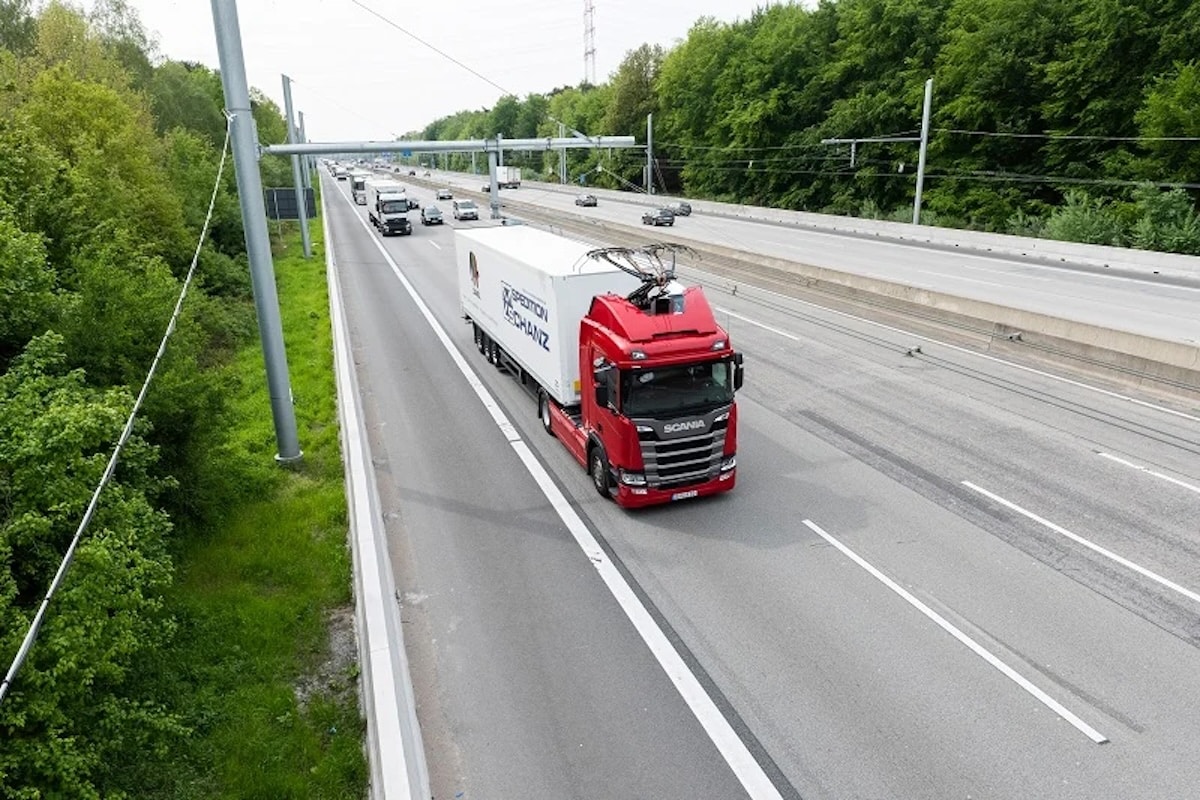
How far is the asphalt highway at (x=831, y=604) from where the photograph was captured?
6.79 meters

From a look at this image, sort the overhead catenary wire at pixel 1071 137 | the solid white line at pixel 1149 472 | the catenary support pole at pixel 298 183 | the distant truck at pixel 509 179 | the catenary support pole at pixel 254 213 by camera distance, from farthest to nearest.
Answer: the distant truck at pixel 509 179, the overhead catenary wire at pixel 1071 137, the catenary support pole at pixel 298 183, the solid white line at pixel 1149 472, the catenary support pole at pixel 254 213

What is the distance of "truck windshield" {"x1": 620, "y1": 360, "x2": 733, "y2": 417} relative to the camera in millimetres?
11219

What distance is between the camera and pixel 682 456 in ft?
37.4

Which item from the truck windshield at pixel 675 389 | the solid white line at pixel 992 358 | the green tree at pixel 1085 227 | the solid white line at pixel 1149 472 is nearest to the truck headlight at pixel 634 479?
the truck windshield at pixel 675 389

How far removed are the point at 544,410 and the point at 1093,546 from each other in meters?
9.32

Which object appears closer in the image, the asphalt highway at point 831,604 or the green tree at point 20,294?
the asphalt highway at point 831,604

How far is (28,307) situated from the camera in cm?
1051

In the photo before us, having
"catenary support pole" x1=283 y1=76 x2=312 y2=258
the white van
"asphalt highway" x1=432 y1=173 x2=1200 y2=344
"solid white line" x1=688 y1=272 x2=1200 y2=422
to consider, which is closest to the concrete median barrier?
"solid white line" x1=688 y1=272 x2=1200 y2=422

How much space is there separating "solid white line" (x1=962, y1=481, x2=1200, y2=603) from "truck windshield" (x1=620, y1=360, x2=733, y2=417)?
13.8ft

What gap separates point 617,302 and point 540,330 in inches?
111

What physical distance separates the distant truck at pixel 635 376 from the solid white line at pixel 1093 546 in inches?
150

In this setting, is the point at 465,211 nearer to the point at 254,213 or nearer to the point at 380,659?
the point at 254,213

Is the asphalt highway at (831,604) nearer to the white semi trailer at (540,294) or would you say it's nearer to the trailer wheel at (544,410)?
the trailer wheel at (544,410)

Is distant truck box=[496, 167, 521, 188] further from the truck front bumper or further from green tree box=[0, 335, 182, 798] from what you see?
green tree box=[0, 335, 182, 798]
